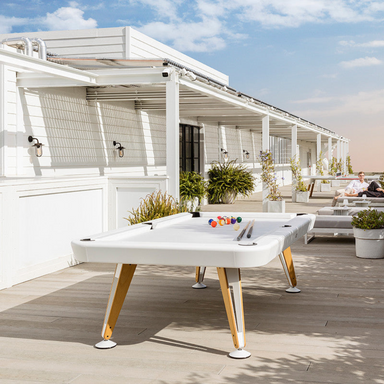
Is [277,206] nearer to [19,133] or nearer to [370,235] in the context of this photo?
[370,235]

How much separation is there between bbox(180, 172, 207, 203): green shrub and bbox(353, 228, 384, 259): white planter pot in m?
6.80

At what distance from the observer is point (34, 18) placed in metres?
49.9

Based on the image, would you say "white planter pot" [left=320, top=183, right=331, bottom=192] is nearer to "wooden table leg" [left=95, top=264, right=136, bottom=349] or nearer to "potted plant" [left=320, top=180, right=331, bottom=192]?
"potted plant" [left=320, top=180, right=331, bottom=192]

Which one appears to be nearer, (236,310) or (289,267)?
(236,310)

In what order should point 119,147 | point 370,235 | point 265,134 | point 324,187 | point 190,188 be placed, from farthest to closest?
point 324,187 < point 265,134 < point 190,188 < point 119,147 < point 370,235

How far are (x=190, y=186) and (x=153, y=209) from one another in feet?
21.2

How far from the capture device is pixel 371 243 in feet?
24.9

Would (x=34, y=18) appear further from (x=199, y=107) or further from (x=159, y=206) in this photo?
(x=159, y=206)

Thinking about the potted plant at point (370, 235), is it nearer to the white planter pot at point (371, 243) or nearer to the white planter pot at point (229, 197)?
the white planter pot at point (371, 243)

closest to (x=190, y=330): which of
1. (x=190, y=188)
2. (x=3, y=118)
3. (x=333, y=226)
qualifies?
(x=333, y=226)

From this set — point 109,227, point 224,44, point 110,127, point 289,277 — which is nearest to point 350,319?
point 289,277

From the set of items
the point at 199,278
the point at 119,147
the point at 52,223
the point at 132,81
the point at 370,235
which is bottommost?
the point at 199,278

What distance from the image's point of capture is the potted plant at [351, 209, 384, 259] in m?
7.57

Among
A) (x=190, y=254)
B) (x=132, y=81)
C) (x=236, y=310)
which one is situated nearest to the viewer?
(x=190, y=254)
